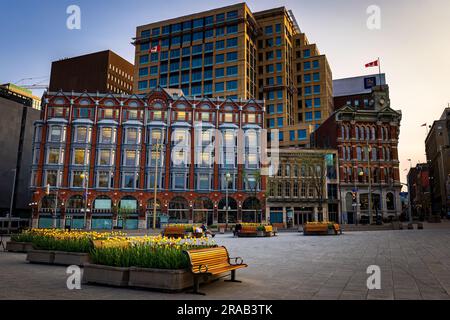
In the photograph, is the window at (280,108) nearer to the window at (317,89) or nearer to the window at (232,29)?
the window at (317,89)

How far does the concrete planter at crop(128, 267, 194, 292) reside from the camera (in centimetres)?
850

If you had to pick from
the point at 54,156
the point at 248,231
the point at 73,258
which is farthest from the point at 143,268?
the point at 54,156

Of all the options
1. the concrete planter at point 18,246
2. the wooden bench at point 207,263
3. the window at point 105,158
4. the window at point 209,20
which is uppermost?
the window at point 209,20

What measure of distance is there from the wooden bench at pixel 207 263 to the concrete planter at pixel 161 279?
10.6 inches

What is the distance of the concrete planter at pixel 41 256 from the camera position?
13.7m

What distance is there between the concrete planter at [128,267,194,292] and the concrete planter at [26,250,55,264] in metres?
Answer: 6.37

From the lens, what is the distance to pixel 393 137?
2633 inches

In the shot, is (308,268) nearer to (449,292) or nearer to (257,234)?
(449,292)

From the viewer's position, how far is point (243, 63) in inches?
3265

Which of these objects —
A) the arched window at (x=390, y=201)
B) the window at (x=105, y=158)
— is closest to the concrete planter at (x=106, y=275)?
the window at (x=105, y=158)

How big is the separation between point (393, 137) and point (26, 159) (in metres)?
84.2

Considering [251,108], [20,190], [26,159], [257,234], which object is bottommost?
[257,234]

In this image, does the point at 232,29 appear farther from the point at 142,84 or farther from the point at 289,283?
the point at 289,283
